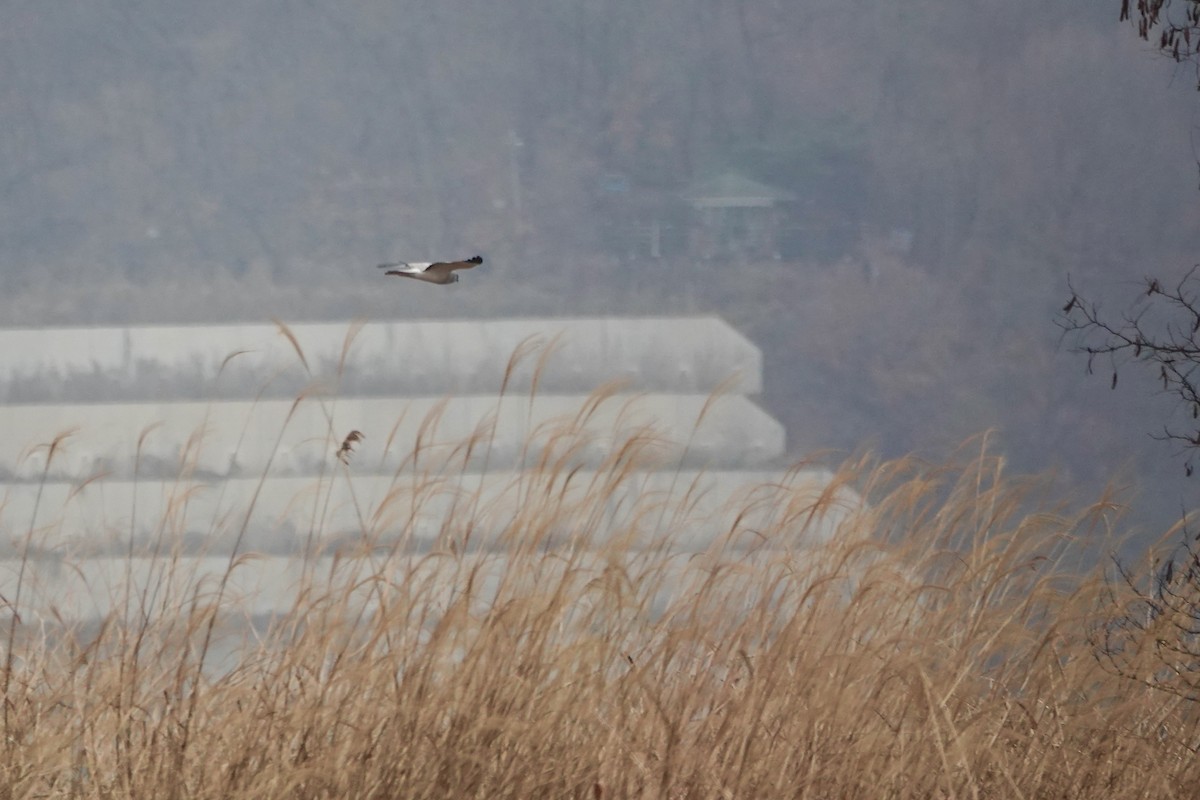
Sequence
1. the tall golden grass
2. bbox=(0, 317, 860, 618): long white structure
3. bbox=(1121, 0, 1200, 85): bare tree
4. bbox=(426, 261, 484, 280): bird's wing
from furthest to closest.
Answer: bbox=(0, 317, 860, 618): long white structure, bbox=(426, 261, 484, 280): bird's wing, bbox=(1121, 0, 1200, 85): bare tree, the tall golden grass

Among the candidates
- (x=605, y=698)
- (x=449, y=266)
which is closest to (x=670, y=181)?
(x=449, y=266)

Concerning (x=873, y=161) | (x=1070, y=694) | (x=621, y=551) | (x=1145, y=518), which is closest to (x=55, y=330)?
(x=621, y=551)

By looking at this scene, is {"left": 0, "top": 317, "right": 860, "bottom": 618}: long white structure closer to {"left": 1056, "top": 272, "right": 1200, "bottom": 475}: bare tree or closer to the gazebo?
the gazebo

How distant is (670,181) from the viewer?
2.57 m

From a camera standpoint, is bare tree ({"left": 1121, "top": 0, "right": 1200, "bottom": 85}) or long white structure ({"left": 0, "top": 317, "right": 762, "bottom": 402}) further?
long white structure ({"left": 0, "top": 317, "right": 762, "bottom": 402})

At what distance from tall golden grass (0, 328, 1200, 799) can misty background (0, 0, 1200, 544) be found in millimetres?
561

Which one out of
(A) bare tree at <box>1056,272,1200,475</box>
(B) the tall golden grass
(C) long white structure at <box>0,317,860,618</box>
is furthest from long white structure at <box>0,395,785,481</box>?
(A) bare tree at <box>1056,272,1200,475</box>

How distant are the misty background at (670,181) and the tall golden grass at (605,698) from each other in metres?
0.56

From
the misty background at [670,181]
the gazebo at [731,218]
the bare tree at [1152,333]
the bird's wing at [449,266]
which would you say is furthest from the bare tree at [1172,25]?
the bird's wing at [449,266]

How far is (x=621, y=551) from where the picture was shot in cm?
173

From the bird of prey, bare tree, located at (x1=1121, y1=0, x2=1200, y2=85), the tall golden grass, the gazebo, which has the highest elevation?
bare tree, located at (x1=1121, y1=0, x2=1200, y2=85)

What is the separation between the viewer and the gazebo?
258cm

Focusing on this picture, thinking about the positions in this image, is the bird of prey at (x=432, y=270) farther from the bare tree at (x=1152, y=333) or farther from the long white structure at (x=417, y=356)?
the bare tree at (x=1152, y=333)

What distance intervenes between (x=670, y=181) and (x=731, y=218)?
142 millimetres
